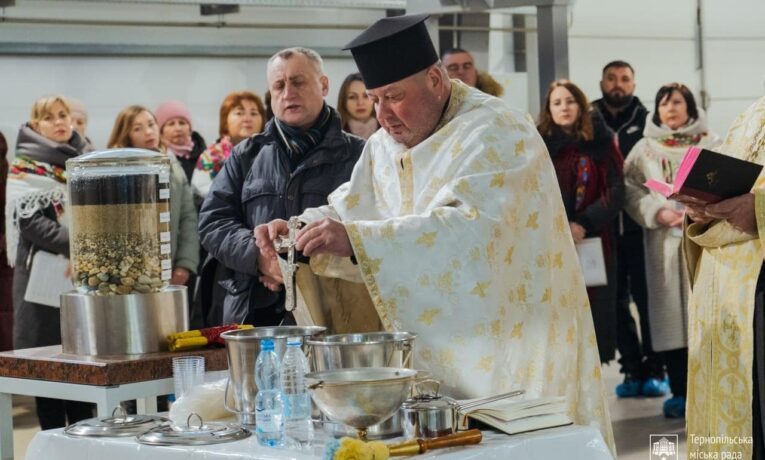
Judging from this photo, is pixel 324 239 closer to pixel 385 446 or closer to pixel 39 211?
pixel 385 446

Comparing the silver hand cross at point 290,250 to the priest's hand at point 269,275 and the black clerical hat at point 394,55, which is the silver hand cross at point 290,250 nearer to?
the black clerical hat at point 394,55

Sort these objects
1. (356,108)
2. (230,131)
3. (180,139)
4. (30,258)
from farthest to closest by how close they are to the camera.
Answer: (180,139)
(230,131)
(356,108)
(30,258)

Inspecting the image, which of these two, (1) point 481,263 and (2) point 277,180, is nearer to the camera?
(1) point 481,263

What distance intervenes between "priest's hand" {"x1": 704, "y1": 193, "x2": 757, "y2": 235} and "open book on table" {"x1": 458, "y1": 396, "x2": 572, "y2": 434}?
1.08m

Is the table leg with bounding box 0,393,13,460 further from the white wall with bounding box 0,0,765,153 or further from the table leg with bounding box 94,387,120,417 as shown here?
the white wall with bounding box 0,0,765,153

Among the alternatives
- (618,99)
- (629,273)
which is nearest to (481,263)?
(629,273)

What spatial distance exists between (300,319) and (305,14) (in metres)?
6.47

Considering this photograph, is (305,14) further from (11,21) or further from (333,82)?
(11,21)

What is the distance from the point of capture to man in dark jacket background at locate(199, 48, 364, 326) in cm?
465

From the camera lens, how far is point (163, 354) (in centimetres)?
373

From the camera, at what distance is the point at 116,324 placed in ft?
12.3

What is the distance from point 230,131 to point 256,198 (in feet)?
Answer: 6.66

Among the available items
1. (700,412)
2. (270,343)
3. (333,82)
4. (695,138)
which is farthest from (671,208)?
(270,343)

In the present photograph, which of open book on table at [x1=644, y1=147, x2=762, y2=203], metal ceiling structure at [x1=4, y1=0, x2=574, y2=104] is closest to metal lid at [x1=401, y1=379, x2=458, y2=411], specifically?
open book on table at [x1=644, y1=147, x2=762, y2=203]
